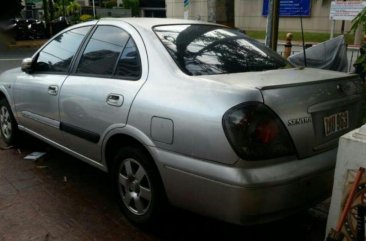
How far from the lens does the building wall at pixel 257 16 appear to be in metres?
25.6

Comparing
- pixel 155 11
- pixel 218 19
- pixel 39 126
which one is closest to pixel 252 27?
pixel 218 19

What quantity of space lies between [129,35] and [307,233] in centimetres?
209

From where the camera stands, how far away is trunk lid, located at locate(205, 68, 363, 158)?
8.14 ft

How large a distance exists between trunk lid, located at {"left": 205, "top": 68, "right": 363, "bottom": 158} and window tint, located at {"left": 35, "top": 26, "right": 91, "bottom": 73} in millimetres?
1759

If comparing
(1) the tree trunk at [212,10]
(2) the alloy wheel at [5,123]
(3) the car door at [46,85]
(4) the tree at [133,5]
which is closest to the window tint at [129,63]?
(3) the car door at [46,85]

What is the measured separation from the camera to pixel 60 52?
4160 millimetres

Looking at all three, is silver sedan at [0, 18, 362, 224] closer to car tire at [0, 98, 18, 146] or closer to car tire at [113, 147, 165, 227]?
car tire at [113, 147, 165, 227]

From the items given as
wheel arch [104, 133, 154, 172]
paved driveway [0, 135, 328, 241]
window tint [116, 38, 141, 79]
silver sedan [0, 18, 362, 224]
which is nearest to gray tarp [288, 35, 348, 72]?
silver sedan [0, 18, 362, 224]

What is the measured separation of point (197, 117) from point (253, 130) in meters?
0.35

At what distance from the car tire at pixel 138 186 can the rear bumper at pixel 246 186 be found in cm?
17

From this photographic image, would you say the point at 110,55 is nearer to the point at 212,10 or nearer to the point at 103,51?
the point at 103,51

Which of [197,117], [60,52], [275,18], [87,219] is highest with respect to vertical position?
[275,18]

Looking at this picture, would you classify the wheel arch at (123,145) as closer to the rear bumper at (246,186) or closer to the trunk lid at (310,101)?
the rear bumper at (246,186)

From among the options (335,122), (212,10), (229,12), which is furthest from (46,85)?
(229,12)
